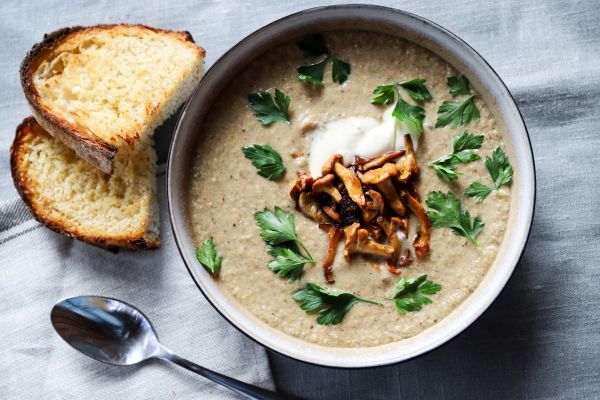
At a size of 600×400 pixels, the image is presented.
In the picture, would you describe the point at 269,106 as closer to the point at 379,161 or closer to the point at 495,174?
the point at 379,161

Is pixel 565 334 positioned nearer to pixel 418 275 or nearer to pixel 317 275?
pixel 418 275

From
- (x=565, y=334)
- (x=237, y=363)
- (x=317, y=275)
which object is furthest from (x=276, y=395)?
(x=565, y=334)

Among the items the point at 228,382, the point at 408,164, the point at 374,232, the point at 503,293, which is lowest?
the point at 228,382

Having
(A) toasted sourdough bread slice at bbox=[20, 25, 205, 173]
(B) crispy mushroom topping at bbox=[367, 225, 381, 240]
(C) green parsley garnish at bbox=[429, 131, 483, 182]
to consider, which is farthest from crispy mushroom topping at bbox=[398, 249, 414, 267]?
(A) toasted sourdough bread slice at bbox=[20, 25, 205, 173]

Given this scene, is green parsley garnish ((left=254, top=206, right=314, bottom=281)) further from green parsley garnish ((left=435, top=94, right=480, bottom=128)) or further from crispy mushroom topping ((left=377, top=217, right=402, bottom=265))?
green parsley garnish ((left=435, top=94, right=480, bottom=128))

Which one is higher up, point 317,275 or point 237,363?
point 317,275

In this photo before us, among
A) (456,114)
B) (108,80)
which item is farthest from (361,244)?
(108,80)
